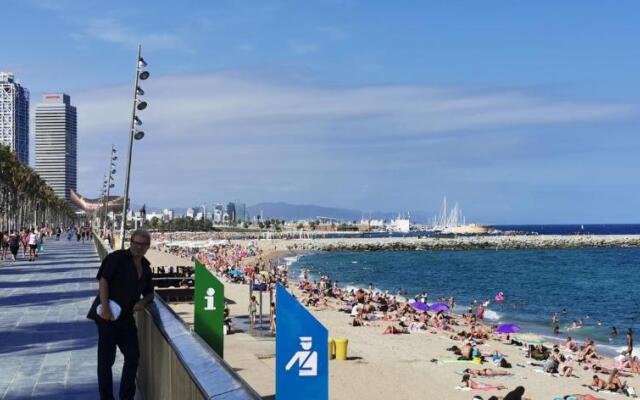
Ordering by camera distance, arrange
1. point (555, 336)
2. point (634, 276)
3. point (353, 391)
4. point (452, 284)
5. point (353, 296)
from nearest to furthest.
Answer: point (353, 391) → point (555, 336) → point (353, 296) → point (452, 284) → point (634, 276)

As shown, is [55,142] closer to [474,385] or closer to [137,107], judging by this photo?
[137,107]

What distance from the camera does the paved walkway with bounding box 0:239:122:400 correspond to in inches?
259

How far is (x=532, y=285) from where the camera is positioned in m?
53.8

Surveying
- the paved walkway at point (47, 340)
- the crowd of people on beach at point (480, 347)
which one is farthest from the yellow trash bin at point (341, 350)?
the paved walkway at point (47, 340)

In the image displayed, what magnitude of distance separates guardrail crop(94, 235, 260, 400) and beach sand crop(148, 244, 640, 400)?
252 inches

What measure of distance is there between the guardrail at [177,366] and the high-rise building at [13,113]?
15504 centimetres

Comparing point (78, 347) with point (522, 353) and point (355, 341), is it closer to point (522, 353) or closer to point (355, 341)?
point (355, 341)

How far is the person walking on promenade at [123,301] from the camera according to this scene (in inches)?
197

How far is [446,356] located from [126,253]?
16581mm

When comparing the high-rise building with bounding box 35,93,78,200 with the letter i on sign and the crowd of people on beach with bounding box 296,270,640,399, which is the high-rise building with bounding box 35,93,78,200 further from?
the letter i on sign

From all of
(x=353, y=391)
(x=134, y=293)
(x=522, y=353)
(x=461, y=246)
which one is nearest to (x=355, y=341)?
(x=522, y=353)

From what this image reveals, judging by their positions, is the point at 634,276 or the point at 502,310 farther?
the point at 634,276

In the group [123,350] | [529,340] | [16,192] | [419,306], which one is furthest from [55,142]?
[123,350]

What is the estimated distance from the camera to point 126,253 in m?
5.09
